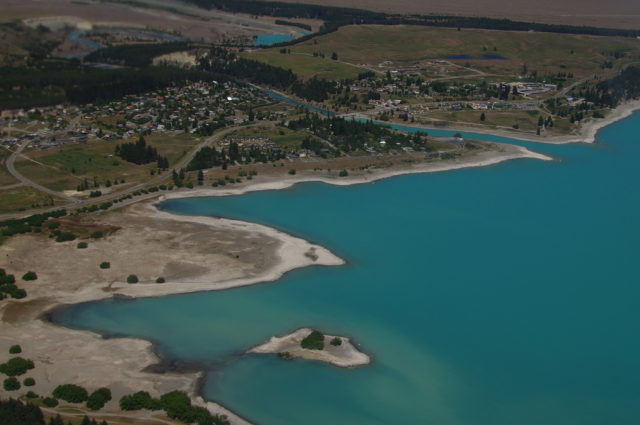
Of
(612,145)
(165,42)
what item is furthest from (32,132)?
(612,145)

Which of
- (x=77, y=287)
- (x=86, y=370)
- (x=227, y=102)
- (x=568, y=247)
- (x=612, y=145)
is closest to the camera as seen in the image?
(x=86, y=370)

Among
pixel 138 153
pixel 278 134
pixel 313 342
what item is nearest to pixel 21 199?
pixel 138 153

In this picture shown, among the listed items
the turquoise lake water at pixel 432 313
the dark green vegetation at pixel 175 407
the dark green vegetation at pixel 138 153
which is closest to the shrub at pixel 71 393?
the dark green vegetation at pixel 175 407

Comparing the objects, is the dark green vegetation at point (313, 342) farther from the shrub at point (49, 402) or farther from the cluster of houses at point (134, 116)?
the cluster of houses at point (134, 116)

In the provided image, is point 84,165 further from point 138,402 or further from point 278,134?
point 138,402

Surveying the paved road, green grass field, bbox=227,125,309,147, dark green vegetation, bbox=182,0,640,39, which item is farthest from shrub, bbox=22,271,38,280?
dark green vegetation, bbox=182,0,640,39

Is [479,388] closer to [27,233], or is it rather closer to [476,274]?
[476,274]
